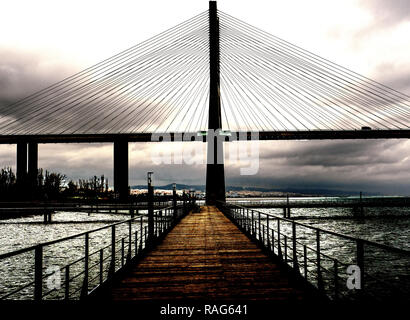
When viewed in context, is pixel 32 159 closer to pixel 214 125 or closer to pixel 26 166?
pixel 26 166

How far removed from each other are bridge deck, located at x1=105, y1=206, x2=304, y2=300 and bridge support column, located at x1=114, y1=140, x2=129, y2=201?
3124 centimetres

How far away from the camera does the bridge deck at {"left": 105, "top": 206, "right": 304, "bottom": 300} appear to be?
542 centimetres

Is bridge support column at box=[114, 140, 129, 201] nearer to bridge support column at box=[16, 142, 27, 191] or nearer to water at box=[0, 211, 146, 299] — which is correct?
water at box=[0, 211, 146, 299]

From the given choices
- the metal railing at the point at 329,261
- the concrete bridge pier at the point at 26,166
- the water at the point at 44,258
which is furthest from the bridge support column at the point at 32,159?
the metal railing at the point at 329,261

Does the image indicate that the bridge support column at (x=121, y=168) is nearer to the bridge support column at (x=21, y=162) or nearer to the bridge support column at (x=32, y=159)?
the bridge support column at (x=32, y=159)

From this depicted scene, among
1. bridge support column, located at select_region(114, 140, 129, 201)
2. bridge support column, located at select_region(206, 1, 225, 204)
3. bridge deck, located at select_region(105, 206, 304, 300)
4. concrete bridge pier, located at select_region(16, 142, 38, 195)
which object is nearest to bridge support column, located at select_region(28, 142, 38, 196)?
concrete bridge pier, located at select_region(16, 142, 38, 195)

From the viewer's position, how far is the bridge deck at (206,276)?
5.42m

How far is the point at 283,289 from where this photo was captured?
A: 5.60 metres

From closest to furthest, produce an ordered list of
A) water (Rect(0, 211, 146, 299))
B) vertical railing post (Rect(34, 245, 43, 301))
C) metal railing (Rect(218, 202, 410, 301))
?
vertical railing post (Rect(34, 245, 43, 301)) → metal railing (Rect(218, 202, 410, 301)) → water (Rect(0, 211, 146, 299))

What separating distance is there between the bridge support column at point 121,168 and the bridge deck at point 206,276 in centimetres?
3124

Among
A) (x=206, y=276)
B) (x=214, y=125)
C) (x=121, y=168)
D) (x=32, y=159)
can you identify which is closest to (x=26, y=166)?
(x=32, y=159)

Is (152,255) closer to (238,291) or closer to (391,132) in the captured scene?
(238,291)
